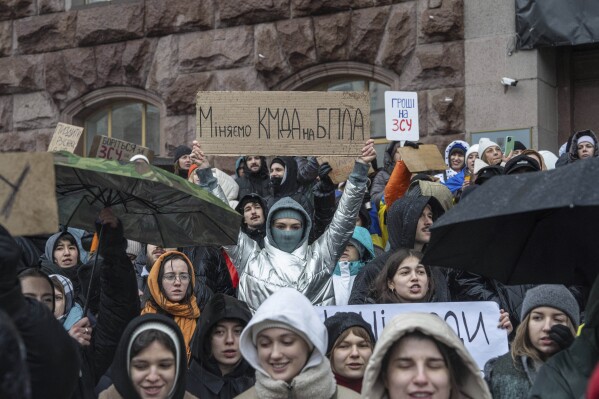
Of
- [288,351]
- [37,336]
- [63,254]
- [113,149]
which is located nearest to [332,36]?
[113,149]

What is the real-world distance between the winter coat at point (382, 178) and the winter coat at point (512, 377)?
4.35m

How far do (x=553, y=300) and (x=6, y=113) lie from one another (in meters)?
10.5

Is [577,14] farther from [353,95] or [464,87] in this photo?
[353,95]

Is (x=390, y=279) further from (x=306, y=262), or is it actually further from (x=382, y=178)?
(x=382, y=178)

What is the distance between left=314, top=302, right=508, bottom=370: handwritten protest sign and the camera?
636cm

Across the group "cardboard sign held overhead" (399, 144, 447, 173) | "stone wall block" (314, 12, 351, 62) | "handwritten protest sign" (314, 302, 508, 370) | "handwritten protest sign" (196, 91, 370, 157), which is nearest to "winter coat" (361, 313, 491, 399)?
"handwritten protest sign" (314, 302, 508, 370)

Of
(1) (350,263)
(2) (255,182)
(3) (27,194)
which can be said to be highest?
(2) (255,182)

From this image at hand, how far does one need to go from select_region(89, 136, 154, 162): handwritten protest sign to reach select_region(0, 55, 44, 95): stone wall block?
3.71 metres

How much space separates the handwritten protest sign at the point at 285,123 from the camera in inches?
311

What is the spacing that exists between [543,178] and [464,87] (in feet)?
26.4

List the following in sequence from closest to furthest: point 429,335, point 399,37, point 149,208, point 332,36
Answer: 1. point 429,335
2. point 149,208
3. point 399,37
4. point 332,36

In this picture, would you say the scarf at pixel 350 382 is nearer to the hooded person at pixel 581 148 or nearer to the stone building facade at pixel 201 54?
the hooded person at pixel 581 148

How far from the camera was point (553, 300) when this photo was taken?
5613mm

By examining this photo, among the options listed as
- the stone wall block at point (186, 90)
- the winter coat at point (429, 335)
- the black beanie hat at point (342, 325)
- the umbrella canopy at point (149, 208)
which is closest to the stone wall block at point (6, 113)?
the stone wall block at point (186, 90)
